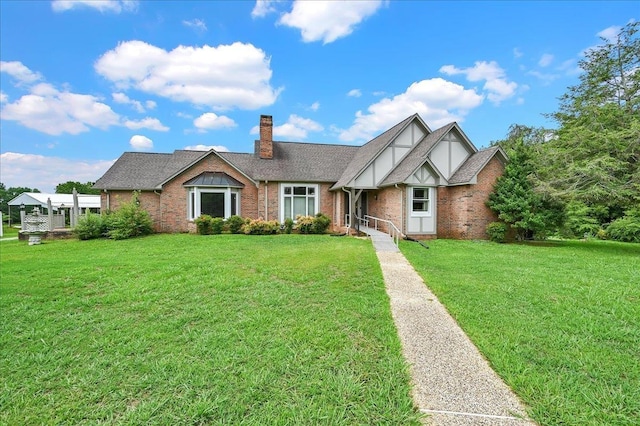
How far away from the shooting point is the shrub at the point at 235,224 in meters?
17.4

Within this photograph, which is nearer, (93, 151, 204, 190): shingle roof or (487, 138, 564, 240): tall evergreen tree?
(487, 138, 564, 240): tall evergreen tree

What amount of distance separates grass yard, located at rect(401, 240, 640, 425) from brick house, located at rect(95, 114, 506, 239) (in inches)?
248

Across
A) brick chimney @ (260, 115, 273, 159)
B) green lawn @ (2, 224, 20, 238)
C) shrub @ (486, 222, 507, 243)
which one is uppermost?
brick chimney @ (260, 115, 273, 159)

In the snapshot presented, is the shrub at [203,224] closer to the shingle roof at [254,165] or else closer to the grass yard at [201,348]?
the shingle roof at [254,165]

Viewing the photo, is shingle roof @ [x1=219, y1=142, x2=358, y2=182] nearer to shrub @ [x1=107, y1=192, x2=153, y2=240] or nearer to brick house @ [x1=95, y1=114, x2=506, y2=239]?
brick house @ [x1=95, y1=114, x2=506, y2=239]

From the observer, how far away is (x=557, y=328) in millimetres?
4793

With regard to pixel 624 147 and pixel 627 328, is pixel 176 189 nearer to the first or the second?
pixel 627 328

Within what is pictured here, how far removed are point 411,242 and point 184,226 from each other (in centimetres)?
1376

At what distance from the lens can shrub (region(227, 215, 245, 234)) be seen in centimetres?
1738

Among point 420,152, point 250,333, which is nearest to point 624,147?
point 420,152

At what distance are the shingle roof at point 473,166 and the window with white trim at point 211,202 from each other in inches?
523

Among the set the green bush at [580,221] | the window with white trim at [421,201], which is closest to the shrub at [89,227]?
the window with white trim at [421,201]

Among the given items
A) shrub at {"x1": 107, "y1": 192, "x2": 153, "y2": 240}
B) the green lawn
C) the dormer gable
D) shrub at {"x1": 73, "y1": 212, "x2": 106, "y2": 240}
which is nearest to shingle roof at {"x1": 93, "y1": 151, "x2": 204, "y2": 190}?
shrub at {"x1": 107, "y1": 192, "x2": 153, "y2": 240}

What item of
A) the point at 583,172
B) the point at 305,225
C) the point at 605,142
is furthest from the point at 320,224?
the point at 605,142
